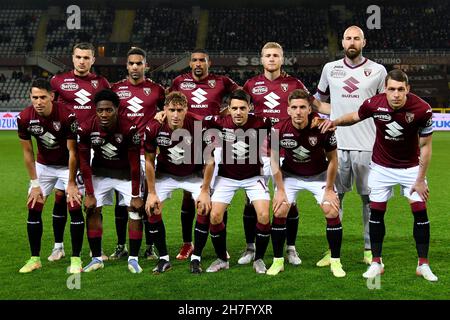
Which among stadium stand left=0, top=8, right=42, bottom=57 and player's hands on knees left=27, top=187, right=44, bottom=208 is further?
stadium stand left=0, top=8, right=42, bottom=57

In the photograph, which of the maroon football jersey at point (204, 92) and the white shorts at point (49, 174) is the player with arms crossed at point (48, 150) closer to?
the white shorts at point (49, 174)

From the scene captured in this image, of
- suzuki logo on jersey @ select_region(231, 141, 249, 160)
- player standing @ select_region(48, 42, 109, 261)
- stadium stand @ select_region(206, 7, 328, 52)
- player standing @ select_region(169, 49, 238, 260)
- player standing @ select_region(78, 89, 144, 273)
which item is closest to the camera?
player standing @ select_region(78, 89, 144, 273)

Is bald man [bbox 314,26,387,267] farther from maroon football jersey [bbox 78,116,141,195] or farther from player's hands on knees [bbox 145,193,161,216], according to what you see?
maroon football jersey [bbox 78,116,141,195]

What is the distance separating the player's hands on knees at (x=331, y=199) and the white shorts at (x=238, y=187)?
56cm

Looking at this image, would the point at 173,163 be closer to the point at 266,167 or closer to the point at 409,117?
the point at 266,167

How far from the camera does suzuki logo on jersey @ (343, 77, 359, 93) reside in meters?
6.30

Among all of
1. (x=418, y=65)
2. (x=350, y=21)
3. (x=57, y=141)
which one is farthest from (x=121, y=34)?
(x=57, y=141)

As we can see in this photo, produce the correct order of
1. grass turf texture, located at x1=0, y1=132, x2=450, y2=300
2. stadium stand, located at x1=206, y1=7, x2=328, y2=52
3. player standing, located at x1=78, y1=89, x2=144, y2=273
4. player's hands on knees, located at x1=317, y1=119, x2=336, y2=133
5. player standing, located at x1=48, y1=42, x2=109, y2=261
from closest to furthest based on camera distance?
grass turf texture, located at x1=0, y1=132, x2=450, y2=300 → player's hands on knees, located at x1=317, y1=119, x2=336, y2=133 → player standing, located at x1=78, y1=89, x2=144, y2=273 → player standing, located at x1=48, y1=42, x2=109, y2=261 → stadium stand, located at x1=206, y1=7, x2=328, y2=52

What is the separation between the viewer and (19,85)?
1331 inches

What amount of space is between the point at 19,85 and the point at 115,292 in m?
31.3

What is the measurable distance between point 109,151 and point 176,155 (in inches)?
26.0

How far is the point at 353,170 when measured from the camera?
634 centimetres

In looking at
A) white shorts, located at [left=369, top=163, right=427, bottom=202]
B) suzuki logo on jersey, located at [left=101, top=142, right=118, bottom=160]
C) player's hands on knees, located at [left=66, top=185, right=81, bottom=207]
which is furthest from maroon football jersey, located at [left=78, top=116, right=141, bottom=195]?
white shorts, located at [left=369, top=163, right=427, bottom=202]

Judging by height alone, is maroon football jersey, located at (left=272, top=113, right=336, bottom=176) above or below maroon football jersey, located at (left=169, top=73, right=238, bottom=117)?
below
